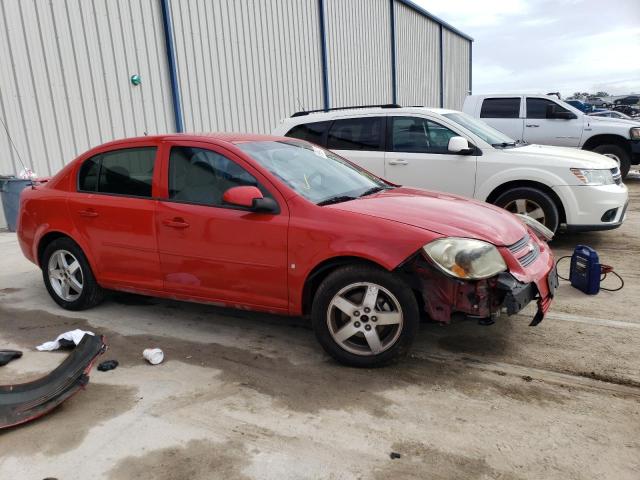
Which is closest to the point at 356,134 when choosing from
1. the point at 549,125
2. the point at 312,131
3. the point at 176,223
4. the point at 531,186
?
the point at 312,131

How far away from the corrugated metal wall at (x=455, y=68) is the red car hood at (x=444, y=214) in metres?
25.2

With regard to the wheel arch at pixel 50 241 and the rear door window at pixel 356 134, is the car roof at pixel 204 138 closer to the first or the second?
the wheel arch at pixel 50 241

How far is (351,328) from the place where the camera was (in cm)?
345

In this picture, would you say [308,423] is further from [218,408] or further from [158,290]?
[158,290]

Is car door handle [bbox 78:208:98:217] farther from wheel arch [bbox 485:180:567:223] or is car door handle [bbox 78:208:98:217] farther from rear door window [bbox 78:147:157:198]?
wheel arch [bbox 485:180:567:223]

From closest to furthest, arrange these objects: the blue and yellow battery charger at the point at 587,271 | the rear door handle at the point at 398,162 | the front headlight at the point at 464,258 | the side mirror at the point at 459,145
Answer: the front headlight at the point at 464,258 → the blue and yellow battery charger at the point at 587,271 → the side mirror at the point at 459,145 → the rear door handle at the point at 398,162

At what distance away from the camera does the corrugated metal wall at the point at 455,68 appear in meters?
27.6

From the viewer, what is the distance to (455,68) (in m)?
29.1

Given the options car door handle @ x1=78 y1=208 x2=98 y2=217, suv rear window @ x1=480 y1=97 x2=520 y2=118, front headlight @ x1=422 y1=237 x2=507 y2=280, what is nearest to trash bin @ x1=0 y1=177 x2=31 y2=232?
car door handle @ x1=78 y1=208 x2=98 y2=217

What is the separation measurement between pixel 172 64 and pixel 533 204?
760cm

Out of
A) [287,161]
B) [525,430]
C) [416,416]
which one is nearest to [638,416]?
[525,430]

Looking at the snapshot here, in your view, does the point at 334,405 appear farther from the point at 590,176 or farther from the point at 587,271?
the point at 590,176

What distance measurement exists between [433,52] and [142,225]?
79.0ft

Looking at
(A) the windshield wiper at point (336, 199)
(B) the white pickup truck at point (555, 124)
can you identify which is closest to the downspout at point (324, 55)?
(B) the white pickup truck at point (555, 124)
